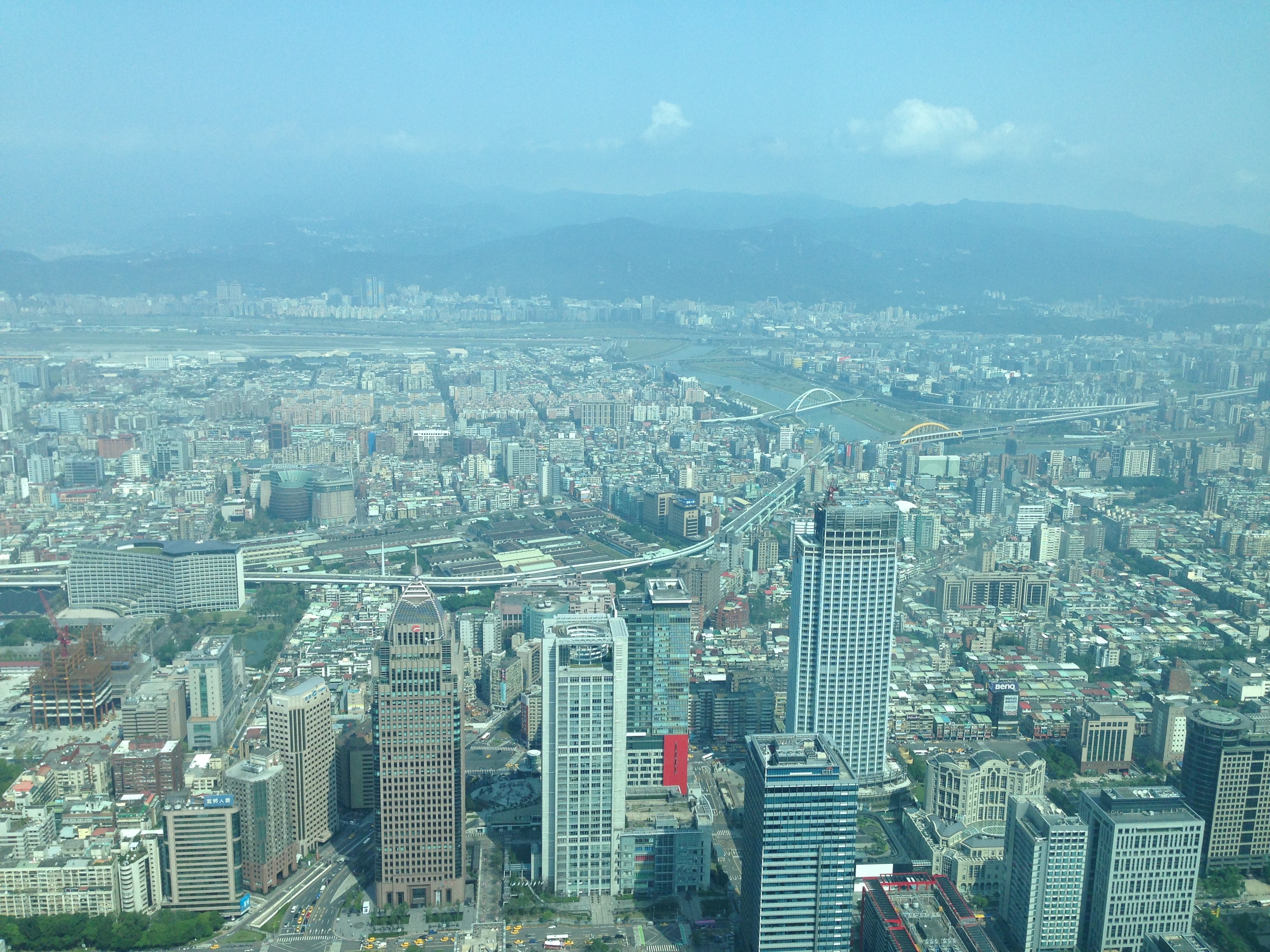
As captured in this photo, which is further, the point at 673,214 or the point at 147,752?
the point at 673,214

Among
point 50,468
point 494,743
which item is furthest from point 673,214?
point 494,743

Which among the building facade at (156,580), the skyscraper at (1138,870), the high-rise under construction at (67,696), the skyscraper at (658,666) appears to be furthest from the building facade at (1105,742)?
the building facade at (156,580)

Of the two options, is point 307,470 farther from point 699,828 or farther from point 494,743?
point 699,828

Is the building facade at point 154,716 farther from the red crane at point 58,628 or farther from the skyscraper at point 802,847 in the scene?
the skyscraper at point 802,847

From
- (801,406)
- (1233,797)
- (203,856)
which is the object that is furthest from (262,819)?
(801,406)

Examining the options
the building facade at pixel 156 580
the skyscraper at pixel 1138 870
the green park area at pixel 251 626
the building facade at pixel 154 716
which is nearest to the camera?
the skyscraper at pixel 1138 870

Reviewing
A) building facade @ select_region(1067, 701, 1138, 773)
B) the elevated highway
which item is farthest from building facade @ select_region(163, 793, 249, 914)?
building facade @ select_region(1067, 701, 1138, 773)

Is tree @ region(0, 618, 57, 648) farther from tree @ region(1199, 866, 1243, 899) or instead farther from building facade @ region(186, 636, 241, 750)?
tree @ region(1199, 866, 1243, 899)
